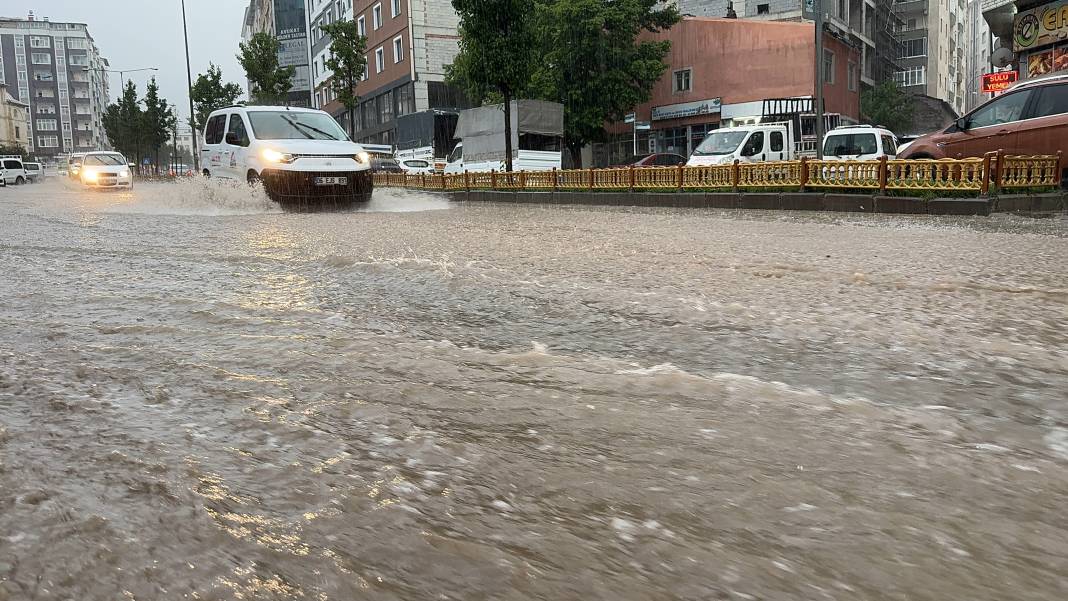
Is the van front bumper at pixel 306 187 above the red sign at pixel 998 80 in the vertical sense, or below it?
below

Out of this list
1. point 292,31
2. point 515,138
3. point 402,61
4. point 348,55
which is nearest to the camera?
point 515,138

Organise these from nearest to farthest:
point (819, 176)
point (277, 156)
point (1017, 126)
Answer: point (277, 156)
point (1017, 126)
point (819, 176)

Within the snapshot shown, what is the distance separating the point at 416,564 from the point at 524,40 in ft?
71.8

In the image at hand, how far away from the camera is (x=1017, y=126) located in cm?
1264

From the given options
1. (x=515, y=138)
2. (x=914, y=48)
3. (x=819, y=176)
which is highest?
(x=914, y=48)

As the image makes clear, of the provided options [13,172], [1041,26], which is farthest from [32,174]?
[1041,26]

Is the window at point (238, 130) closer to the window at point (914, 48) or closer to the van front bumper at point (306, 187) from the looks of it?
the van front bumper at point (306, 187)

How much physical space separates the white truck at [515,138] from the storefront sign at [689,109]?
10.6 m

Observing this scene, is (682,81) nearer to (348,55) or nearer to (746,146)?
(348,55)

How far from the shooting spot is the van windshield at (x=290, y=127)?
13062mm

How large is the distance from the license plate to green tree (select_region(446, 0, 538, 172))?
9.14 metres

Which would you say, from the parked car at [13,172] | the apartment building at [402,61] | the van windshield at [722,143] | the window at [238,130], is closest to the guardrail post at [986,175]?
the van windshield at [722,143]

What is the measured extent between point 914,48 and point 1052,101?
5049cm

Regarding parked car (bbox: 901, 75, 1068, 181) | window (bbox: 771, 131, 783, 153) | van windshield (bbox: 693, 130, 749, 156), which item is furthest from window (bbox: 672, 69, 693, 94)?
A: parked car (bbox: 901, 75, 1068, 181)
